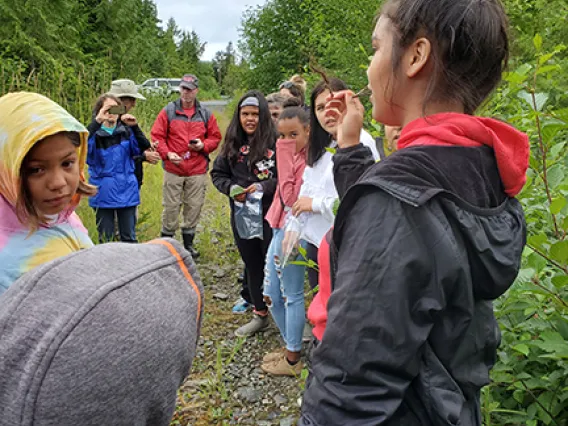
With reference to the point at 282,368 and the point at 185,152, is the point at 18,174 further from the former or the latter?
the point at 185,152

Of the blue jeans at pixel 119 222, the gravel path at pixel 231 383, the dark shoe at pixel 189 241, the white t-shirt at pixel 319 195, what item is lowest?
the gravel path at pixel 231 383

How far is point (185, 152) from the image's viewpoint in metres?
5.86

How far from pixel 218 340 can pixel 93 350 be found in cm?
342

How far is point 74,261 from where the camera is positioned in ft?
2.45

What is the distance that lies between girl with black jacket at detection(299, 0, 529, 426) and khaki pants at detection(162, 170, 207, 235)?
5.06 meters

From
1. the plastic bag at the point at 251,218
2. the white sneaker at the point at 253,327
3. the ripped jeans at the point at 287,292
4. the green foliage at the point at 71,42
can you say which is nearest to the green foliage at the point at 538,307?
the ripped jeans at the point at 287,292

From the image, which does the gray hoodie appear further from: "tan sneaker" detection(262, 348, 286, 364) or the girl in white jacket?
"tan sneaker" detection(262, 348, 286, 364)

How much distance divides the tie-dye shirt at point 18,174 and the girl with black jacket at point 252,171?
7.67ft

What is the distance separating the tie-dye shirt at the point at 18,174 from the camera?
1.52 meters

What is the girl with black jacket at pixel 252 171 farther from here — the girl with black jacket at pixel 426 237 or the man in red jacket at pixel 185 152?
the girl with black jacket at pixel 426 237

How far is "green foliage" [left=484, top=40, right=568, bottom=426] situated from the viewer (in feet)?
4.68

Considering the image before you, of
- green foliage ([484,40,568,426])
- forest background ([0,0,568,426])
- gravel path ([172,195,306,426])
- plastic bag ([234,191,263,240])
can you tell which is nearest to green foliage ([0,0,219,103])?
forest background ([0,0,568,426])

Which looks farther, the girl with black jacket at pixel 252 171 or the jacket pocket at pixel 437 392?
the girl with black jacket at pixel 252 171

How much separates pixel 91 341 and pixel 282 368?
2.93 metres
